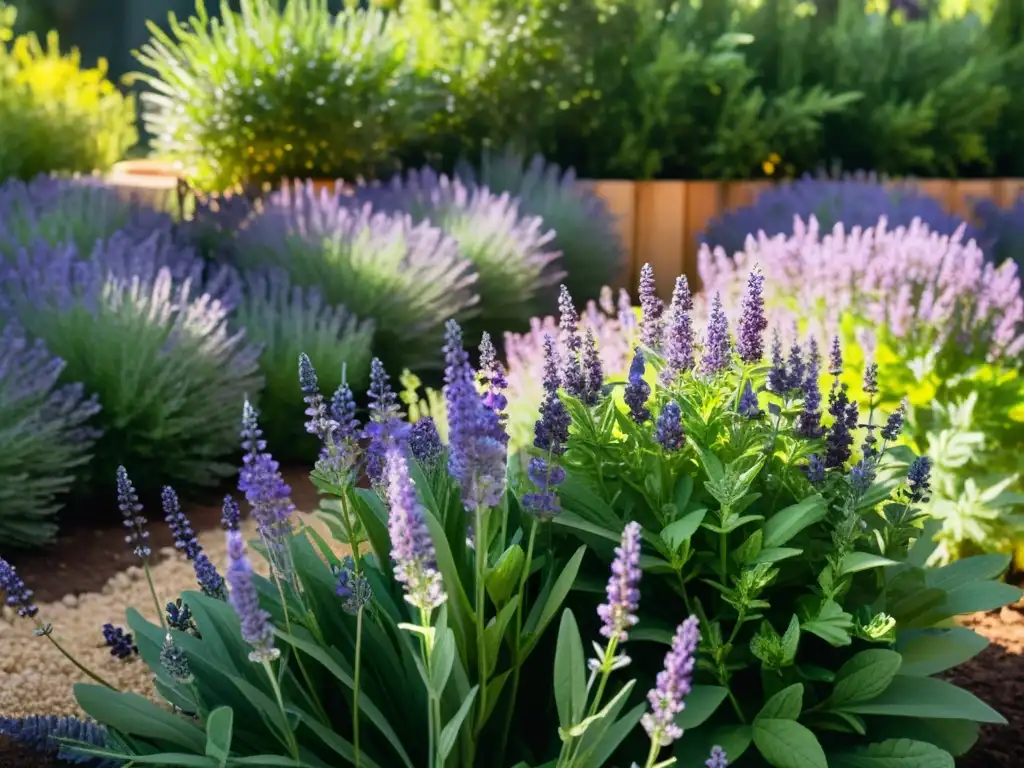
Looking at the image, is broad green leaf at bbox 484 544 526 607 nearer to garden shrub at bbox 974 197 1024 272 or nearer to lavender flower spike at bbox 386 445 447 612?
lavender flower spike at bbox 386 445 447 612

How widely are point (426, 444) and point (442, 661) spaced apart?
0.44 meters

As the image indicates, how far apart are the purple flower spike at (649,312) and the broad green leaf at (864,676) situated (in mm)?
597

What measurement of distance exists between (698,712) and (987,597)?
593mm

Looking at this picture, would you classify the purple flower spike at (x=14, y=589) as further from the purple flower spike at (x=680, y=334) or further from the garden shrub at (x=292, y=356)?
the garden shrub at (x=292, y=356)

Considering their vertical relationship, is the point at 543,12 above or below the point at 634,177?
above

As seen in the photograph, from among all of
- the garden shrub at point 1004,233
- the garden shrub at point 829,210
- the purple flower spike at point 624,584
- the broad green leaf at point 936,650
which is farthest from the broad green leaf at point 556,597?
the garden shrub at point 1004,233

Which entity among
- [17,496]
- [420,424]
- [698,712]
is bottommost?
[17,496]

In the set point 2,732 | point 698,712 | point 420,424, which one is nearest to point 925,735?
point 698,712

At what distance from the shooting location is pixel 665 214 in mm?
6617

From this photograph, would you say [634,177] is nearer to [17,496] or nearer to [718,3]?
[718,3]

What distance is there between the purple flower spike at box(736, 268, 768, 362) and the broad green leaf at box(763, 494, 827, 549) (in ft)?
0.76

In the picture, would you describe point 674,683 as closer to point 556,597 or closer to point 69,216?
point 556,597

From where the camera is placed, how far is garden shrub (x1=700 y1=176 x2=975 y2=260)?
5.37 metres

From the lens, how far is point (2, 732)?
5.78ft
